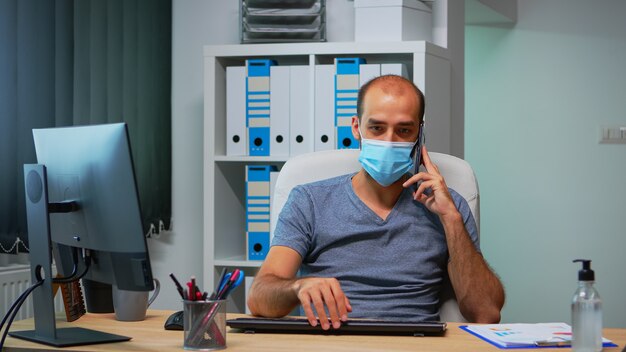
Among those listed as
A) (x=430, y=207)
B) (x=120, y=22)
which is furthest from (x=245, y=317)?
(x=120, y=22)

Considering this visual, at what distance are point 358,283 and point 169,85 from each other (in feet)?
6.24

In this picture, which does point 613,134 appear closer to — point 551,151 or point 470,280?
point 551,151

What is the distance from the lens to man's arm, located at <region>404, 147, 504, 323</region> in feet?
7.04

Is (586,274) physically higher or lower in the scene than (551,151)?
lower

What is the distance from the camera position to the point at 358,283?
221 centimetres

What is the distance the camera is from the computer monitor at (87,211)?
1655 millimetres

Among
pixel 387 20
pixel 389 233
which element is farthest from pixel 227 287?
pixel 387 20

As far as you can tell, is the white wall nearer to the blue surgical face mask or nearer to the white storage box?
the white storage box

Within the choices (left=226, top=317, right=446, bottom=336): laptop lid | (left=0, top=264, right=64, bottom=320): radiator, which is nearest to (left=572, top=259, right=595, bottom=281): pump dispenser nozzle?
(left=226, top=317, right=446, bottom=336): laptop lid

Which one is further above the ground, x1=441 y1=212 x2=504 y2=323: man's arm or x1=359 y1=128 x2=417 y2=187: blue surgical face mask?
x1=359 y1=128 x2=417 y2=187: blue surgical face mask

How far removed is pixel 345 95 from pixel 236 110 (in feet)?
1.46

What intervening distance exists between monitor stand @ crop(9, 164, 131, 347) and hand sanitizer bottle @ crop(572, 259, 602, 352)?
85cm

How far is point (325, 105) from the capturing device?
10.9ft

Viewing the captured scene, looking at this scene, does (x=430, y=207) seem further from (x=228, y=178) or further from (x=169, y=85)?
(x=169, y=85)
